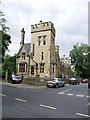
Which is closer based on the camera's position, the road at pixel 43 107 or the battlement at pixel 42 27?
the road at pixel 43 107

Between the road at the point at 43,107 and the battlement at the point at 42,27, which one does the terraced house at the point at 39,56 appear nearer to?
the battlement at the point at 42,27

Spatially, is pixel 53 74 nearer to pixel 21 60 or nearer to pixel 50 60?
pixel 50 60

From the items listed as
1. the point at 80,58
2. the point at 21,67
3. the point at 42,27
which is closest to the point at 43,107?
the point at 21,67

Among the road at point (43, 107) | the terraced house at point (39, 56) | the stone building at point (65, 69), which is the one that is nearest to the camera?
the road at point (43, 107)

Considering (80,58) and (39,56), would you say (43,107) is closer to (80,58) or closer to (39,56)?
(39,56)

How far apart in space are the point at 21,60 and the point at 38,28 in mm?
9698

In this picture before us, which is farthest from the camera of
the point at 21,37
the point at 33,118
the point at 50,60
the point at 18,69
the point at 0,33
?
the point at 21,37

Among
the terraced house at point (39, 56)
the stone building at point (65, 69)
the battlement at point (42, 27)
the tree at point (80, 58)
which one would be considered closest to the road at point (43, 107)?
the terraced house at point (39, 56)

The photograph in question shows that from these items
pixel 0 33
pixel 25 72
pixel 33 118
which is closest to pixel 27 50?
pixel 25 72

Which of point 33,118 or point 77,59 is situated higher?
point 77,59

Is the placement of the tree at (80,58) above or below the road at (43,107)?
above

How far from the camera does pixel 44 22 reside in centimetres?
4222

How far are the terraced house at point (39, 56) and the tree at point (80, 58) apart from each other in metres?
27.0

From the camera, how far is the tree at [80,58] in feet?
216
